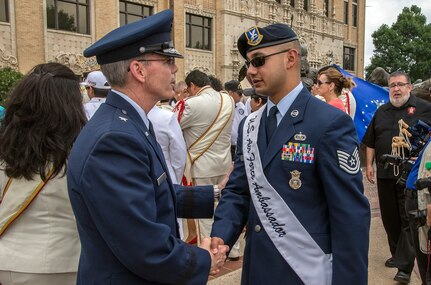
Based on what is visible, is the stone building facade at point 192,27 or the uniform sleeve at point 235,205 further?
the stone building facade at point 192,27

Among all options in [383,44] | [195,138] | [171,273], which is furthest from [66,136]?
[383,44]

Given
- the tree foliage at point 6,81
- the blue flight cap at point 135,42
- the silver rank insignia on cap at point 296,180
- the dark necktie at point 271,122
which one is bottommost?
the silver rank insignia on cap at point 296,180

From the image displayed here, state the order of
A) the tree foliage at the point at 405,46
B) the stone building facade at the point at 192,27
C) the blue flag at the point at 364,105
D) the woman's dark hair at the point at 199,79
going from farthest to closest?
the tree foliage at the point at 405,46 < the stone building facade at the point at 192,27 < the blue flag at the point at 364,105 < the woman's dark hair at the point at 199,79

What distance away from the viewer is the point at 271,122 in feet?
7.79

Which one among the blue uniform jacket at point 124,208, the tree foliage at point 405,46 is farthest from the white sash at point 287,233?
the tree foliage at point 405,46

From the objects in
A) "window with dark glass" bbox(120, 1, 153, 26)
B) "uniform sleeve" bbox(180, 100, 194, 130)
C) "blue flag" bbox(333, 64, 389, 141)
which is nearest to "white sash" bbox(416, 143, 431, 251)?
"uniform sleeve" bbox(180, 100, 194, 130)

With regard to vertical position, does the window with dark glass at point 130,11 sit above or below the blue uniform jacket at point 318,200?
above

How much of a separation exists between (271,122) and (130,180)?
1.02 metres

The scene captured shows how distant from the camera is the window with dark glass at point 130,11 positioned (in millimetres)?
21938

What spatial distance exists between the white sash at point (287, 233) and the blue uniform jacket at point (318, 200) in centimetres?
3

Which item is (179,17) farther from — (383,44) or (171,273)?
(383,44)

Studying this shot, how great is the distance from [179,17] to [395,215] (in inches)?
821

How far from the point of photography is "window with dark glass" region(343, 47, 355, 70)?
37.7 meters

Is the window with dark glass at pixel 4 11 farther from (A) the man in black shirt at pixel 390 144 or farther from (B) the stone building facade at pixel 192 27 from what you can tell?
(A) the man in black shirt at pixel 390 144
